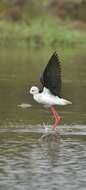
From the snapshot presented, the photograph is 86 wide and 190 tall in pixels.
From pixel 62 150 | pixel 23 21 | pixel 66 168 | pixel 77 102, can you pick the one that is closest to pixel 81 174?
pixel 66 168

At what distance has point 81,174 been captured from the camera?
11758 millimetres

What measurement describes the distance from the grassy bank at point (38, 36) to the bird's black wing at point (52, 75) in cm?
2915

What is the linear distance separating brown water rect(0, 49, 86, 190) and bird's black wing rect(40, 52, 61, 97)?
0.80 metres

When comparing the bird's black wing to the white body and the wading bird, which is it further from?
the white body

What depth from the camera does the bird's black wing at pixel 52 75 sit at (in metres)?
15.6

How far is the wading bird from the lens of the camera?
15.6 m

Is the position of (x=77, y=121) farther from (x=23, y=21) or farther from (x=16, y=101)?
(x=23, y=21)

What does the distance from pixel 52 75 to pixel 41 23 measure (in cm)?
3423

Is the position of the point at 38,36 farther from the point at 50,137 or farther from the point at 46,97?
→ the point at 50,137

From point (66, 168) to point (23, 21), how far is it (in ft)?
129

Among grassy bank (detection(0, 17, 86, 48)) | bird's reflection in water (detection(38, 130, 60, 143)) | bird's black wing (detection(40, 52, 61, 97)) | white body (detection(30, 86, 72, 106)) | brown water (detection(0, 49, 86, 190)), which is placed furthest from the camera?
grassy bank (detection(0, 17, 86, 48))

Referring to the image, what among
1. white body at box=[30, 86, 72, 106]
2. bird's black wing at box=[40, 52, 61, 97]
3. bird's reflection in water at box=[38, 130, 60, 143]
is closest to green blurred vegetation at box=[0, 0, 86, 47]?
white body at box=[30, 86, 72, 106]

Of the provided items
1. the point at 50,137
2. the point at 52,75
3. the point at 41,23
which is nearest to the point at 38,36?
the point at 41,23

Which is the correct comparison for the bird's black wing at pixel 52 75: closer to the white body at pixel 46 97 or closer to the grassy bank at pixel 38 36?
the white body at pixel 46 97
